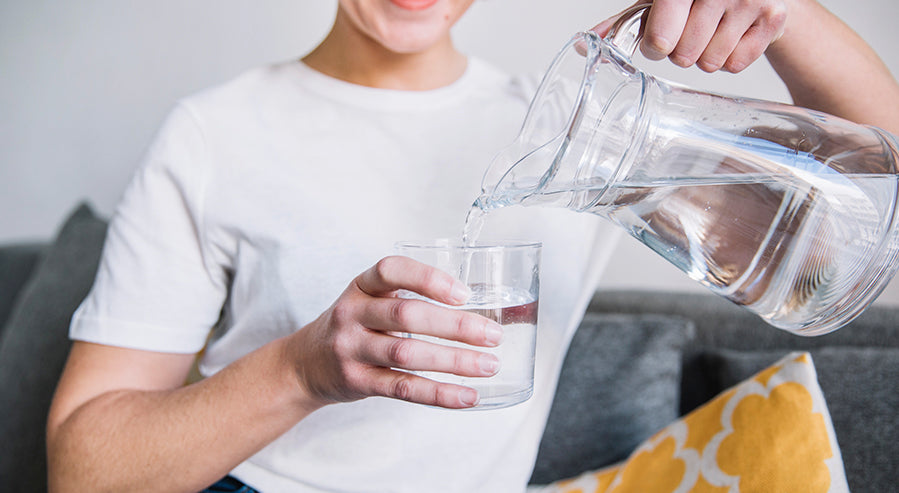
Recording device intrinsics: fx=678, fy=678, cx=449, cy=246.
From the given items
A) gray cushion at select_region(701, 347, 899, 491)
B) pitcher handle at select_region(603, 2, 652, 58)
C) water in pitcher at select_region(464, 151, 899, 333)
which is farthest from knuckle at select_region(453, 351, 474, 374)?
gray cushion at select_region(701, 347, 899, 491)

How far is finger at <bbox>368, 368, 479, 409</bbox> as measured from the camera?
0.55 metres

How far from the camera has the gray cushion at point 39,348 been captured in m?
1.39

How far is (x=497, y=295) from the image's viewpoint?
1.88 ft

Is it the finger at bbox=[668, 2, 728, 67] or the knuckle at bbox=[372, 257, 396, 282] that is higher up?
the finger at bbox=[668, 2, 728, 67]

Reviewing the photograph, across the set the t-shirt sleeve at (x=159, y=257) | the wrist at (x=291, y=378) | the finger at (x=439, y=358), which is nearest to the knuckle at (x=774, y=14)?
the finger at (x=439, y=358)

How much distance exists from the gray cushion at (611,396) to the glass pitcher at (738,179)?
74 centimetres

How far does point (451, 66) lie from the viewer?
1011 mm

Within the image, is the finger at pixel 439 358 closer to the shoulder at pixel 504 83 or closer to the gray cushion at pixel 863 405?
the shoulder at pixel 504 83

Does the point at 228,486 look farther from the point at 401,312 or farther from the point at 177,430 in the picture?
the point at 401,312

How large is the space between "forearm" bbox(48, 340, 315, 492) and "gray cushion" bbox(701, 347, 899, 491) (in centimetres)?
84

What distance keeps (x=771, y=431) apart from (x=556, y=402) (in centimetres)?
51

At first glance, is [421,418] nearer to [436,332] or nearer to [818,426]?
[436,332]

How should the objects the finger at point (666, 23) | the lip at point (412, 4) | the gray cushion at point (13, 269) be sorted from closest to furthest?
the finger at point (666, 23) → the lip at point (412, 4) → the gray cushion at point (13, 269)

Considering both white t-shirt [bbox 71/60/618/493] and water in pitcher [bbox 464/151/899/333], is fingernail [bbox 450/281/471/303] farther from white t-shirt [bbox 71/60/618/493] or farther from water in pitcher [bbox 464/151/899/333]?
white t-shirt [bbox 71/60/618/493]
